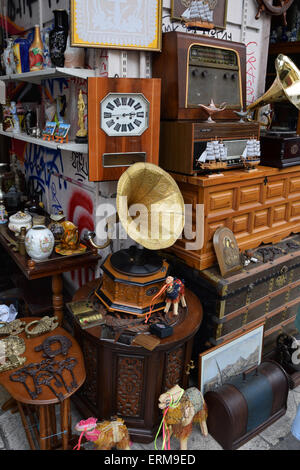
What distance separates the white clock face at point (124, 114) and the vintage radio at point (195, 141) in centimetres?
29

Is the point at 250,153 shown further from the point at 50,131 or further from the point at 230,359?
the point at 50,131

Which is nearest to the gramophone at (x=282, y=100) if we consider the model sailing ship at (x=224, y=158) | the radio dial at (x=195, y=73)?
the model sailing ship at (x=224, y=158)

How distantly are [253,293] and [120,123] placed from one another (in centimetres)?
189

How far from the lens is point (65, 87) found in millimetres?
3951

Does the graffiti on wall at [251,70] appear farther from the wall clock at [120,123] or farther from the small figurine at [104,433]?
the small figurine at [104,433]

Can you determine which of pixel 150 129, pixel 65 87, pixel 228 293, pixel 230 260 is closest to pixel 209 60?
pixel 150 129

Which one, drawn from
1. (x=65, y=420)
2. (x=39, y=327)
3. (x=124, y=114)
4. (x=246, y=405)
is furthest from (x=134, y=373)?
(x=124, y=114)

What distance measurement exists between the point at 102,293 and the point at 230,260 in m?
1.12

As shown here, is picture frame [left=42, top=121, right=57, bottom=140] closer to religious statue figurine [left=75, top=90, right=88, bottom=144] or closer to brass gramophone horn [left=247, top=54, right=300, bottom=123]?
religious statue figurine [left=75, top=90, right=88, bottom=144]

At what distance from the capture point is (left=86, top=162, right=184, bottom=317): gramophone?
2.93 metres

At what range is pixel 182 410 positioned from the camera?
9.36 feet

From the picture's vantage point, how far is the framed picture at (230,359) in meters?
3.25

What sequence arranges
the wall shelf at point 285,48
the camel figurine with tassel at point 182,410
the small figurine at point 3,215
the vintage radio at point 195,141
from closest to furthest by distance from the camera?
the camel figurine with tassel at point 182,410
the vintage radio at point 195,141
the small figurine at point 3,215
the wall shelf at point 285,48

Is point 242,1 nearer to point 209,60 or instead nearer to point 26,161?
point 209,60
